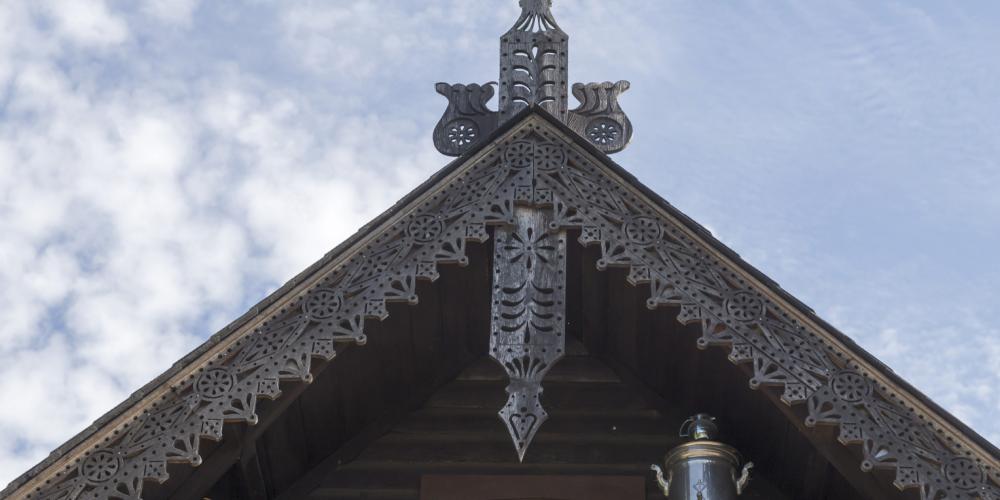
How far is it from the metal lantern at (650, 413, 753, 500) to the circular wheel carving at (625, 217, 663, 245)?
135 cm

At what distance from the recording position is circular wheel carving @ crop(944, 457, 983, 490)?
10320 millimetres

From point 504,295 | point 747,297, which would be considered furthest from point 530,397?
point 747,297

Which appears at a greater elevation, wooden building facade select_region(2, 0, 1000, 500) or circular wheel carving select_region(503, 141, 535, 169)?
circular wheel carving select_region(503, 141, 535, 169)

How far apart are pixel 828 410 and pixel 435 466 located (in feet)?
11.1

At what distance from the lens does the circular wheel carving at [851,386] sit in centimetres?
1080

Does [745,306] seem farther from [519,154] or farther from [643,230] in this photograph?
[519,154]

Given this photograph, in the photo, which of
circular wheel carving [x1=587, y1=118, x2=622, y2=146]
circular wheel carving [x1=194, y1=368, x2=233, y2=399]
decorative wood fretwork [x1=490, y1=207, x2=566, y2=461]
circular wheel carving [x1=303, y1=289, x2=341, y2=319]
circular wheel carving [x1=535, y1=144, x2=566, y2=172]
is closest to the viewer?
circular wheel carving [x1=194, y1=368, x2=233, y2=399]

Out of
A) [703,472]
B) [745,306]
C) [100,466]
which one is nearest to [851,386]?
[745,306]

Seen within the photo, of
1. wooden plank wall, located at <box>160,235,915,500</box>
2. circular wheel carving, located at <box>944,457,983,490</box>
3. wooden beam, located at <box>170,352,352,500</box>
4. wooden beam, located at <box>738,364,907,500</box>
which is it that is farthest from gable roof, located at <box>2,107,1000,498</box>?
wooden plank wall, located at <box>160,235,915,500</box>

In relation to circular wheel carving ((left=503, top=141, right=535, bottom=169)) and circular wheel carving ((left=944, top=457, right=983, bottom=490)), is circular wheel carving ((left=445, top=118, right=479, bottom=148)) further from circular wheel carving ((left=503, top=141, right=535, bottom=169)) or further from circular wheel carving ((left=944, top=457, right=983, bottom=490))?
circular wheel carving ((left=944, top=457, right=983, bottom=490))

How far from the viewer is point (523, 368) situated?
11289 mm

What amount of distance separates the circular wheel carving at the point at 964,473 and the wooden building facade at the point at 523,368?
11mm

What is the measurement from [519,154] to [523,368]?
1625mm

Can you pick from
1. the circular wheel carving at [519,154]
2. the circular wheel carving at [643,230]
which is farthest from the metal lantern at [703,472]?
the circular wheel carving at [519,154]
